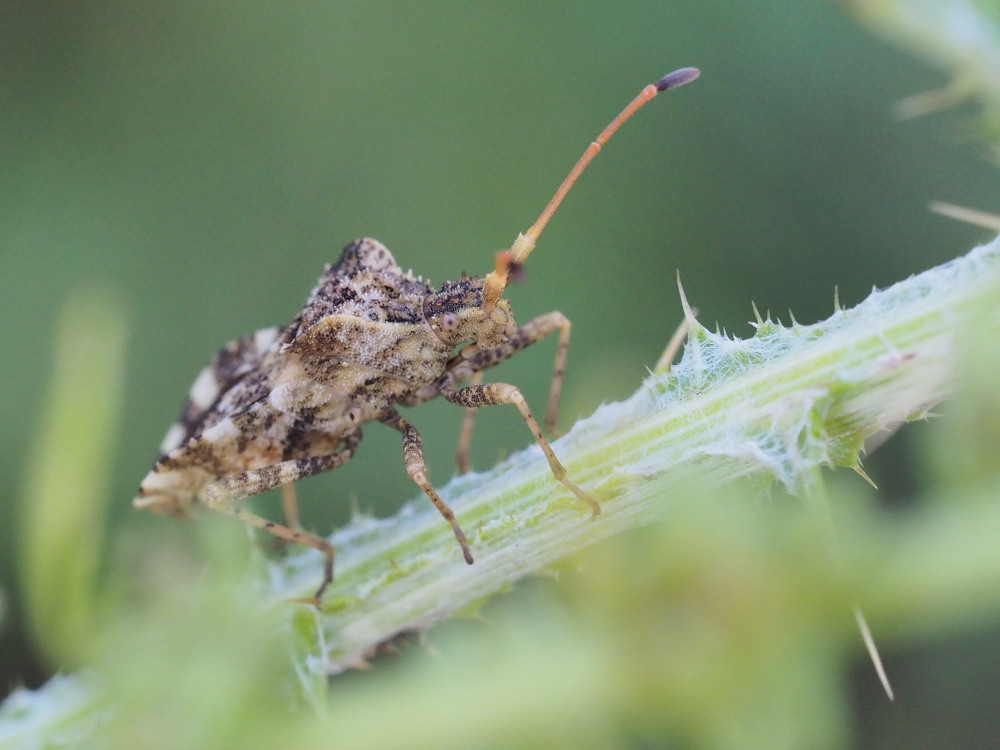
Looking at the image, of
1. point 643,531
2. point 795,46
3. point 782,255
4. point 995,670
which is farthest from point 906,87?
point 643,531

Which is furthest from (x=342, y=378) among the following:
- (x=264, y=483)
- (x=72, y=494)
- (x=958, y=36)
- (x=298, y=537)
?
(x=958, y=36)

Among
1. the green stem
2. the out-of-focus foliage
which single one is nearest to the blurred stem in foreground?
the green stem

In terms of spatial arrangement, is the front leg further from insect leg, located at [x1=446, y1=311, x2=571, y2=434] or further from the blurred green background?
the blurred green background

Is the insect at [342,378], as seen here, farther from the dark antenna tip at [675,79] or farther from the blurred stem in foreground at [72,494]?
the blurred stem in foreground at [72,494]

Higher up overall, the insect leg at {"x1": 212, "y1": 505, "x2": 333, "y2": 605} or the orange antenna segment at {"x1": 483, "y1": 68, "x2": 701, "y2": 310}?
the orange antenna segment at {"x1": 483, "y1": 68, "x2": 701, "y2": 310}

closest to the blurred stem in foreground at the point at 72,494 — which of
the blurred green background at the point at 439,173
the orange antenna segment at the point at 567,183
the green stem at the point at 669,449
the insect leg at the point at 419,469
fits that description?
the green stem at the point at 669,449
